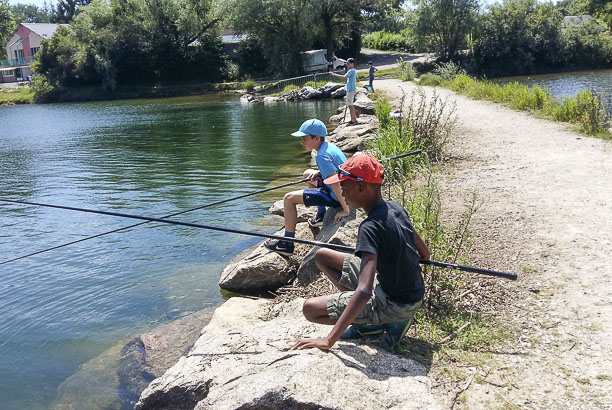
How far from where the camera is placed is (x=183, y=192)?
13.0m

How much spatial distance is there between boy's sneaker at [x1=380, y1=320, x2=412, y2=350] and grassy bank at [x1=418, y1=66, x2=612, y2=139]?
9205mm

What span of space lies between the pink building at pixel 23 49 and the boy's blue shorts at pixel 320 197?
7742 centimetres

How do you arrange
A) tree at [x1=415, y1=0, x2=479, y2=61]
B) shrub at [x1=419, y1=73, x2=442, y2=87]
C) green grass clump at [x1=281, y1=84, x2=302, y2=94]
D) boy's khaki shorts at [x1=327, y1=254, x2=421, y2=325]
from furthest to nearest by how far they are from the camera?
tree at [x1=415, y1=0, x2=479, y2=61], green grass clump at [x1=281, y1=84, x2=302, y2=94], shrub at [x1=419, y1=73, x2=442, y2=87], boy's khaki shorts at [x1=327, y1=254, x2=421, y2=325]

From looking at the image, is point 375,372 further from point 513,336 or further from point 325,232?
point 325,232

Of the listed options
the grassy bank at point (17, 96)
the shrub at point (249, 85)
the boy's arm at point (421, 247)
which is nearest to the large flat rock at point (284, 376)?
the boy's arm at point (421, 247)

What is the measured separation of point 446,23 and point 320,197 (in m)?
40.2

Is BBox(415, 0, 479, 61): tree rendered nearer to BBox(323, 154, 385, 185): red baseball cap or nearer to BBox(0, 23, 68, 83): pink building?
BBox(323, 154, 385, 185): red baseball cap

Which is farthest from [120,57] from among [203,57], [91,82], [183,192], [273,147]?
[183,192]

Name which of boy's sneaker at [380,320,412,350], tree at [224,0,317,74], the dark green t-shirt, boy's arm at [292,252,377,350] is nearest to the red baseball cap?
the dark green t-shirt

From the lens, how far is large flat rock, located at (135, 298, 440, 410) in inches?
122

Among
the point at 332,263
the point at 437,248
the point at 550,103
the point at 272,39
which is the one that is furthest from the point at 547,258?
the point at 272,39

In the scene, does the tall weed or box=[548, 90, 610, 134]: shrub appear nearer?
the tall weed

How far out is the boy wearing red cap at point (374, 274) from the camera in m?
3.40

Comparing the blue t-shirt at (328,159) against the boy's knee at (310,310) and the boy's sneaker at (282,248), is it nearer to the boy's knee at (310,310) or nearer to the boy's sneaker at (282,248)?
the boy's sneaker at (282,248)
